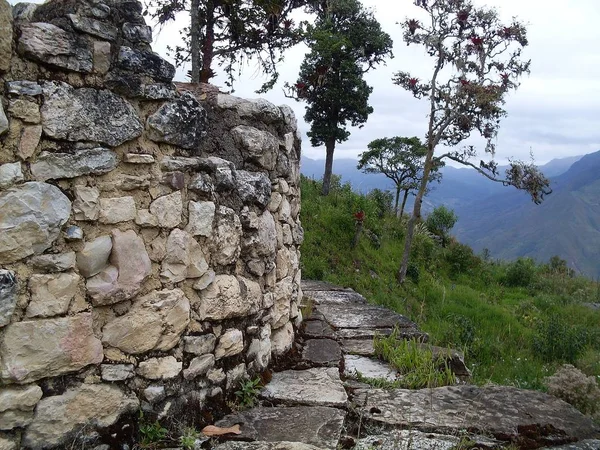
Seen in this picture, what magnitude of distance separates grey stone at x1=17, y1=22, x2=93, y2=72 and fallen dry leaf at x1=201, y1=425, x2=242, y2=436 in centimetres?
168

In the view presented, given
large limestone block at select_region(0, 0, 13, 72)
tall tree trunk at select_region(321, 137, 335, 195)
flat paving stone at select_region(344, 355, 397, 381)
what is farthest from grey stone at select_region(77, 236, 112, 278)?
tall tree trunk at select_region(321, 137, 335, 195)

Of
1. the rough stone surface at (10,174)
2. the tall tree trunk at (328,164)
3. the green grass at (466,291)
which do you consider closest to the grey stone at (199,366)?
the rough stone surface at (10,174)

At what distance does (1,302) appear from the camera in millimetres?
1825

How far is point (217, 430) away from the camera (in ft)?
7.73

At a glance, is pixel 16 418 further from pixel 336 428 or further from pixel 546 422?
pixel 546 422

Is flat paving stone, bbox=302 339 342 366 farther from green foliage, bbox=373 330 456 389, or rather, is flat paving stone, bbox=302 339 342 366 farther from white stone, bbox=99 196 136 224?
white stone, bbox=99 196 136 224

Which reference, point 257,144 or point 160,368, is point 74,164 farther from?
point 257,144

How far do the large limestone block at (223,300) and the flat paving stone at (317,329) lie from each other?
1.34 m

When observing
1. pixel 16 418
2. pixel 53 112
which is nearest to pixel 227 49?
pixel 53 112

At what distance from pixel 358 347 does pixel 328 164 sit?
11.4 m

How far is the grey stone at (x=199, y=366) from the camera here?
2424mm

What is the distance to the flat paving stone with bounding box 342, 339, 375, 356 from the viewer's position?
396 cm

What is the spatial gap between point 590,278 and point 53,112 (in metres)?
16.8

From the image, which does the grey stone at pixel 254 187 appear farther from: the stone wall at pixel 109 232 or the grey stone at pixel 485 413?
the grey stone at pixel 485 413
